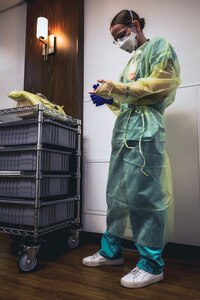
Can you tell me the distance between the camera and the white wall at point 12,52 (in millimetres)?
2354

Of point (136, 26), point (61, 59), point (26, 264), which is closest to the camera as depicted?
point (26, 264)

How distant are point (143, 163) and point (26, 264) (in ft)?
2.49

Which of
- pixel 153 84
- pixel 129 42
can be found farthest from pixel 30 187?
pixel 129 42

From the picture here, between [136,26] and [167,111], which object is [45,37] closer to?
[136,26]

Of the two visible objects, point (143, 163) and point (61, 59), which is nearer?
point (143, 163)

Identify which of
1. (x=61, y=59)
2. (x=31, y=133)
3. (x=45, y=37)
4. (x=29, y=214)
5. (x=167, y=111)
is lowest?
(x=29, y=214)

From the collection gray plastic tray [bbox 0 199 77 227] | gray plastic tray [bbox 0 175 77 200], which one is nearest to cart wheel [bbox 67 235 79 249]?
gray plastic tray [bbox 0 199 77 227]

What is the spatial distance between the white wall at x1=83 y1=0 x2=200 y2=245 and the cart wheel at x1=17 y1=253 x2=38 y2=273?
614 mm

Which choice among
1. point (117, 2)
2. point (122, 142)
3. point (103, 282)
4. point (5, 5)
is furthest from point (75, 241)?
point (5, 5)

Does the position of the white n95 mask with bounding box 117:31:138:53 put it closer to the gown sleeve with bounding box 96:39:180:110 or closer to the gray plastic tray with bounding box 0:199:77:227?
the gown sleeve with bounding box 96:39:180:110

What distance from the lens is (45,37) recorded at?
2.03 metres

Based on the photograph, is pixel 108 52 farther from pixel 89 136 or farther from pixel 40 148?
pixel 40 148

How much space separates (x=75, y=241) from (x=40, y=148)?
2.28 ft

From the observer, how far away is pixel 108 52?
6.12 feet
